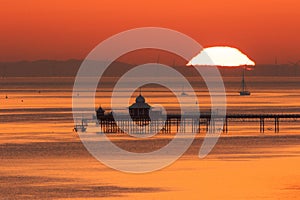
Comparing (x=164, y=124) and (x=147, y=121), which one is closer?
(x=164, y=124)

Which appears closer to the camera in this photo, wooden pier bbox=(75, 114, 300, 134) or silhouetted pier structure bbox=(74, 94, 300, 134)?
wooden pier bbox=(75, 114, 300, 134)

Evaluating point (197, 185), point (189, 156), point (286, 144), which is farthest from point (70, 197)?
point (286, 144)

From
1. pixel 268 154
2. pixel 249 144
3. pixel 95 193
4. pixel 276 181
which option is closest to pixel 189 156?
pixel 268 154

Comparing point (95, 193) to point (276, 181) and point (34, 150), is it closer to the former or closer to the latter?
point (276, 181)

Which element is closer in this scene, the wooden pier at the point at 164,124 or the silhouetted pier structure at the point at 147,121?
the wooden pier at the point at 164,124

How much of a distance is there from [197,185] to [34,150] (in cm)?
3482

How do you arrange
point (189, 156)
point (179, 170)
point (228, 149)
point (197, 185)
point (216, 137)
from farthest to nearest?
point (216, 137) → point (228, 149) → point (189, 156) → point (179, 170) → point (197, 185)

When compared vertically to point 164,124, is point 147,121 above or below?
above

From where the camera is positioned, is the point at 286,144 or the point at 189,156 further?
the point at 286,144

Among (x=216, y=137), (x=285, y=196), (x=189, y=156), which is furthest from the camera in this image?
(x=216, y=137)

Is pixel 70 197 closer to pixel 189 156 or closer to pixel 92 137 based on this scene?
pixel 189 156

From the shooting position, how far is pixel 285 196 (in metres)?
71.4

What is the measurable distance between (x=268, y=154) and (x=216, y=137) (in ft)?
79.2

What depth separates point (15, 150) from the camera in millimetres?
108875
